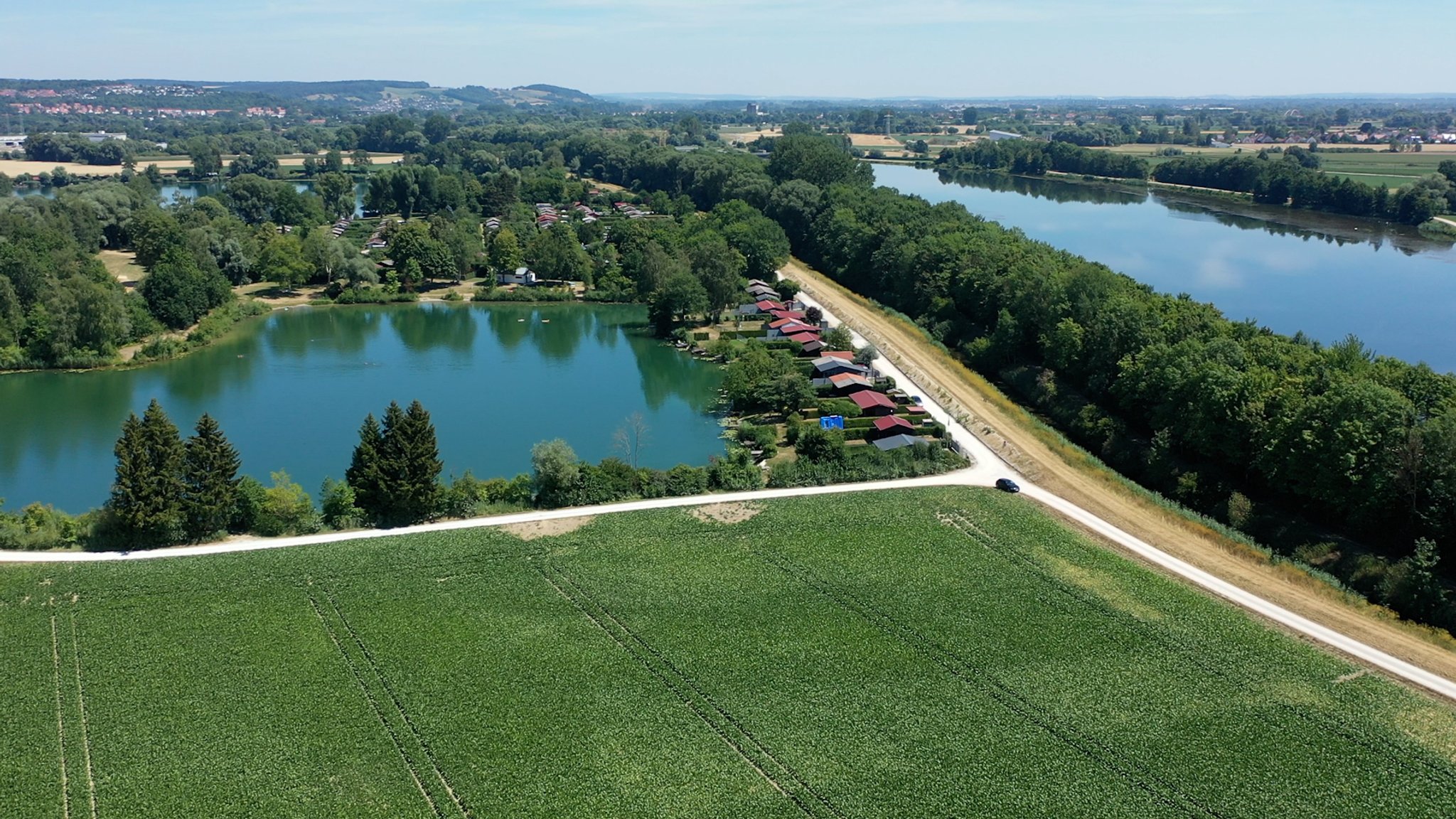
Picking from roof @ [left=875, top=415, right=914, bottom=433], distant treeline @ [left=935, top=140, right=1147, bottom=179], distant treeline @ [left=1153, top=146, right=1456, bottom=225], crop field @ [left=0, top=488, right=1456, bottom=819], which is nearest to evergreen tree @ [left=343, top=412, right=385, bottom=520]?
Result: crop field @ [left=0, top=488, right=1456, bottom=819]

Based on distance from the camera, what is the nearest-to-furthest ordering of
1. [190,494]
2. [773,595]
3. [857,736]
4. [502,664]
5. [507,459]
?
[857,736] < [502,664] < [773,595] < [190,494] < [507,459]

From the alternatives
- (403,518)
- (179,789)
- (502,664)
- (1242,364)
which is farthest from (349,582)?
(1242,364)

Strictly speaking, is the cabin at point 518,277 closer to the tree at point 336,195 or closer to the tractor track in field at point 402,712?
the tree at point 336,195

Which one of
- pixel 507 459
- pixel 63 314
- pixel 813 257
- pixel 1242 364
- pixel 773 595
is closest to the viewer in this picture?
pixel 773 595

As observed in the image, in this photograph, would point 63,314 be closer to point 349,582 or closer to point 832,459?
point 349,582

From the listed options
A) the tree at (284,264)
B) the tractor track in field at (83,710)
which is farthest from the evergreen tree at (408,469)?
the tree at (284,264)

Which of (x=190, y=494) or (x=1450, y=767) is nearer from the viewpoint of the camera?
(x=1450, y=767)
